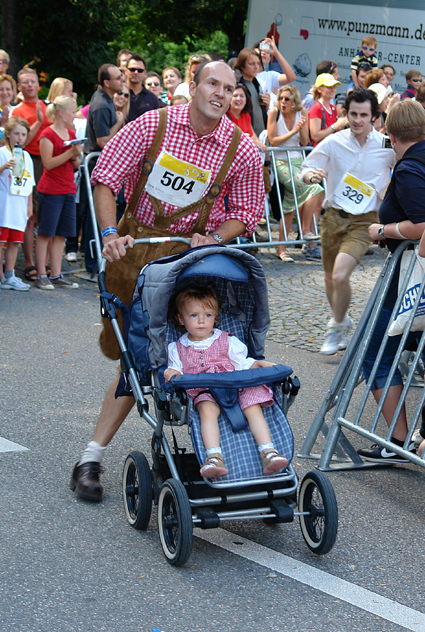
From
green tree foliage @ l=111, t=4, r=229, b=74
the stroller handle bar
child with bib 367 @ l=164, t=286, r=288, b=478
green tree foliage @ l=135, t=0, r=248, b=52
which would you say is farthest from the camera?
green tree foliage @ l=111, t=4, r=229, b=74

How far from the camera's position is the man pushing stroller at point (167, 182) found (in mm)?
4520

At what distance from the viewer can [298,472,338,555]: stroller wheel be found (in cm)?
381

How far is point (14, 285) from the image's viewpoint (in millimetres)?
9562

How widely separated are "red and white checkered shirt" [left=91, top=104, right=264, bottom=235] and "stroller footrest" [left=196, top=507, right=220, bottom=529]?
1608 millimetres

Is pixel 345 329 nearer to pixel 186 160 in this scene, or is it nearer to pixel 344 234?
pixel 344 234

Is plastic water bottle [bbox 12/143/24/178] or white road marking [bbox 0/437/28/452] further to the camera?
plastic water bottle [bbox 12/143/24/178]

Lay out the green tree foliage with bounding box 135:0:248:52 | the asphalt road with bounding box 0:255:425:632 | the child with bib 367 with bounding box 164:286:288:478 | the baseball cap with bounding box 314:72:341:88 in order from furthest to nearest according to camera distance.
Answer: the green tree foliage with bounding box 135:0:248:52 → the baseball cap with bounding box 314:72:341:88 → the child with bib 367 with bounding box 164:286:288:478 → the asphalt road with bounding box 0:255:425:632

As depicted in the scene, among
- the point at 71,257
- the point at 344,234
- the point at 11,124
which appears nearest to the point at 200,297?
the point at 344,234

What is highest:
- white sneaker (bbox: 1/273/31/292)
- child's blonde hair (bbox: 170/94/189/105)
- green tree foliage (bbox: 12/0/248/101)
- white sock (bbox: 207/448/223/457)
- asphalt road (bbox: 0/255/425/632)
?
green tree foliage (bbox: 12/0/248/101)

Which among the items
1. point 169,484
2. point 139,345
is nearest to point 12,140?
point 139,345

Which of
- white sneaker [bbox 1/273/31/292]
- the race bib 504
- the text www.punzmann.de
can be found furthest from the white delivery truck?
the race bib 504

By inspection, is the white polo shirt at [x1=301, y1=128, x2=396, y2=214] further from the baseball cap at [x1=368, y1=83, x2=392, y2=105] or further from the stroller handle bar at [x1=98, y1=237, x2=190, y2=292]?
the baseball cap at [x1=368, y1=83, x2=392, y2=105]

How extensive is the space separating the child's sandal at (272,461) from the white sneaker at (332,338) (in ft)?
12.6

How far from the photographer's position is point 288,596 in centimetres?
362
